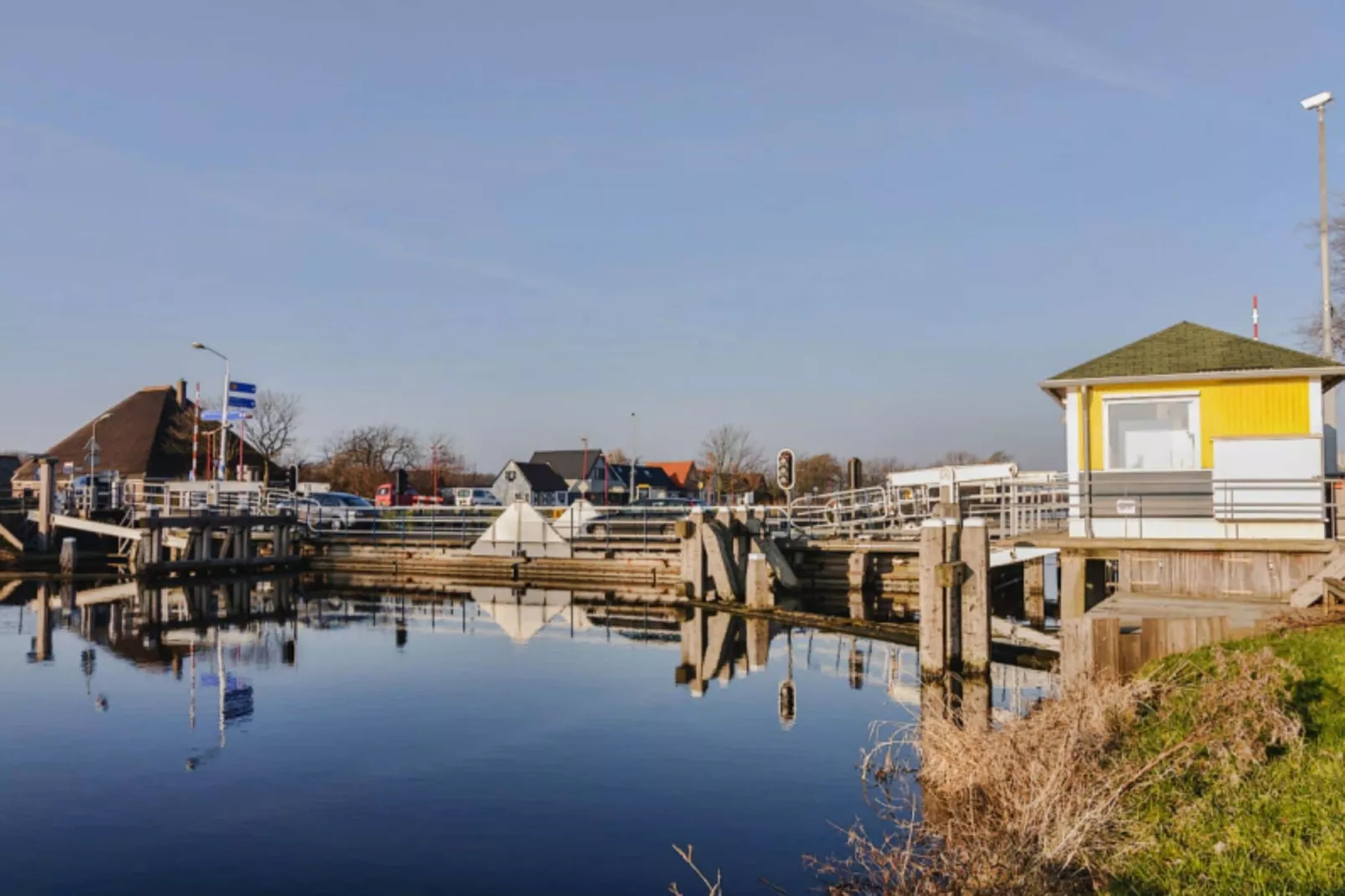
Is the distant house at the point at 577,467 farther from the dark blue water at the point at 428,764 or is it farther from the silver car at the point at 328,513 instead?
the dark blue water at the point at 428,764

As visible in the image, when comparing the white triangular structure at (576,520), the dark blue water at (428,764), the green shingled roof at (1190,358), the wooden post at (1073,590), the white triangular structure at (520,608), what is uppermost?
the green shingled roof at (1190,358)

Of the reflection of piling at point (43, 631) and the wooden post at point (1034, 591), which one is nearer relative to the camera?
the reflection of piling at point (43, 631)

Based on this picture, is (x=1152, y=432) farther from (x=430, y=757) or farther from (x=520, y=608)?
(x=520, y=608)

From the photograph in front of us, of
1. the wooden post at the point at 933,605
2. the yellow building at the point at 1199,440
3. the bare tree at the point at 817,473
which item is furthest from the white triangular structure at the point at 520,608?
the bare tree at the point at 817,473

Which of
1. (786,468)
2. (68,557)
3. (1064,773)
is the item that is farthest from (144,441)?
(1064,773)

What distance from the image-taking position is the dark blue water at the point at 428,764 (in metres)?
8.77

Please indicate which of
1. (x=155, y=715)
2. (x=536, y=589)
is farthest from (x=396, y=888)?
(x=536, y=589)

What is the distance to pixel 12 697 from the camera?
612 inches

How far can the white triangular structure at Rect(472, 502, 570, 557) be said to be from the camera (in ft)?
103

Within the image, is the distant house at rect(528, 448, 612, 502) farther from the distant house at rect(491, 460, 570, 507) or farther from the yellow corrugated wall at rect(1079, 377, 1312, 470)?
the yellow corrugated wall at rect(1079, 377, 1312, 470)

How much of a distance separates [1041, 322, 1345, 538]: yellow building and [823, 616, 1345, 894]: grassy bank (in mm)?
5541

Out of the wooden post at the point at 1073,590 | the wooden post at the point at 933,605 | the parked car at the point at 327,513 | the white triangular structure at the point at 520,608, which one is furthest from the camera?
the parked car at the point at 327,513

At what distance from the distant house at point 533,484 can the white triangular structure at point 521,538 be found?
67.2m

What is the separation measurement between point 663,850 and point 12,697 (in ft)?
37.6
